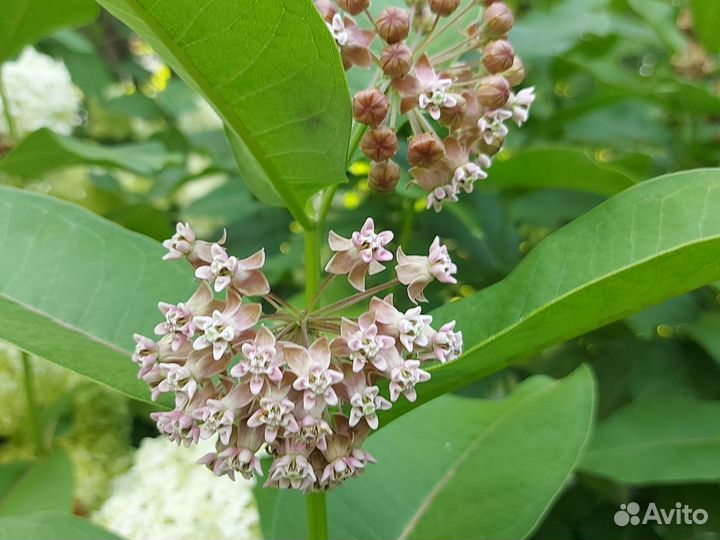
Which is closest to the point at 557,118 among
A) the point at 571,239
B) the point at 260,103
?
the point at 571,239

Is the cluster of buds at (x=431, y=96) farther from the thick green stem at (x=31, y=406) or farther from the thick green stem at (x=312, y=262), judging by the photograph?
the thick green stem at (x=31, y=406)

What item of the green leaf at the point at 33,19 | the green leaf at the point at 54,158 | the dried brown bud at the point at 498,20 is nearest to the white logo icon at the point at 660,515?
the dried brown bud at the point at 498,20

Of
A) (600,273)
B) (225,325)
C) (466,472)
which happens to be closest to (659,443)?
(466,472)

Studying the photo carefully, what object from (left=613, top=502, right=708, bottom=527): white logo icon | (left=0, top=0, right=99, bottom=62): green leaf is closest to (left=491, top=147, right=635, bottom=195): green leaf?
(left=613, top=502, right=708, bottom=527): white logo icon

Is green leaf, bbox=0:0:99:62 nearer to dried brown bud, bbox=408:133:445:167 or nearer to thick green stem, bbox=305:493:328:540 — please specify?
dried brown bud, bbox=408:133:445:167

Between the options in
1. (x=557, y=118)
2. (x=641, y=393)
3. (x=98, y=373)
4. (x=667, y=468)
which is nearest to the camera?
(x=98, y=373)

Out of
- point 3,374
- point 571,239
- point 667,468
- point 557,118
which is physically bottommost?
point 667,468

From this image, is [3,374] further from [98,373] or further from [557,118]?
[557,118]
